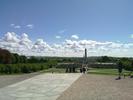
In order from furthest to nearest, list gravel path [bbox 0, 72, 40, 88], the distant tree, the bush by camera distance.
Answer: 1. the distant tree
2. the bush
3. gravel path [bbox 0, 72, 40, 88]

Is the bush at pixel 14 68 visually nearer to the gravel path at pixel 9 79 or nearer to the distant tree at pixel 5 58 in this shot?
the gravel path at pixel 9 79

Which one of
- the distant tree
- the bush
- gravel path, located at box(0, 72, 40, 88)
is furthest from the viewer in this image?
the distant tree

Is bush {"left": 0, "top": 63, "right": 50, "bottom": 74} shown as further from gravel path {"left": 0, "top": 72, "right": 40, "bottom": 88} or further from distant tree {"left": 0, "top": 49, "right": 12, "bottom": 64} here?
distant tree {"left": 0, "top": 49, "right": 12, "bottom": 64}

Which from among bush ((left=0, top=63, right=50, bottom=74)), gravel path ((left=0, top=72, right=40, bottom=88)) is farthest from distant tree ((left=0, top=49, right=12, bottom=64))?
gravel path ((left=0, top=72, right=40, bottom=88))

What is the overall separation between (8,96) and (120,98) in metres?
5.85

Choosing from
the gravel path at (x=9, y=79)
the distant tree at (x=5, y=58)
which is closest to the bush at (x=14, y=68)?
the gravel path at (x=9, y=79)

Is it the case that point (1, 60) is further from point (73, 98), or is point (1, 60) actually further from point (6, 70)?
point (73, 98)

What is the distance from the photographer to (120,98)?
43.3 feet

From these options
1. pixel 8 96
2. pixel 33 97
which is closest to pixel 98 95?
pixel 33 97

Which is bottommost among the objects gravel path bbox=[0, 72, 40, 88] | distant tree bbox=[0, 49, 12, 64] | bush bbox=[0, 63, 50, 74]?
gravel path bbox=[0, 72, 40, 88]

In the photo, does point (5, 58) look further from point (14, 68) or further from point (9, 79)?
point (9, 79)

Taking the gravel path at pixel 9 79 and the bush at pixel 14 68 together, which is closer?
the gravel path at pixel 9 79

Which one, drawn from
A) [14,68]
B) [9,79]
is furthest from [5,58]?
[9,79]

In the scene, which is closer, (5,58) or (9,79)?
(9,79)
